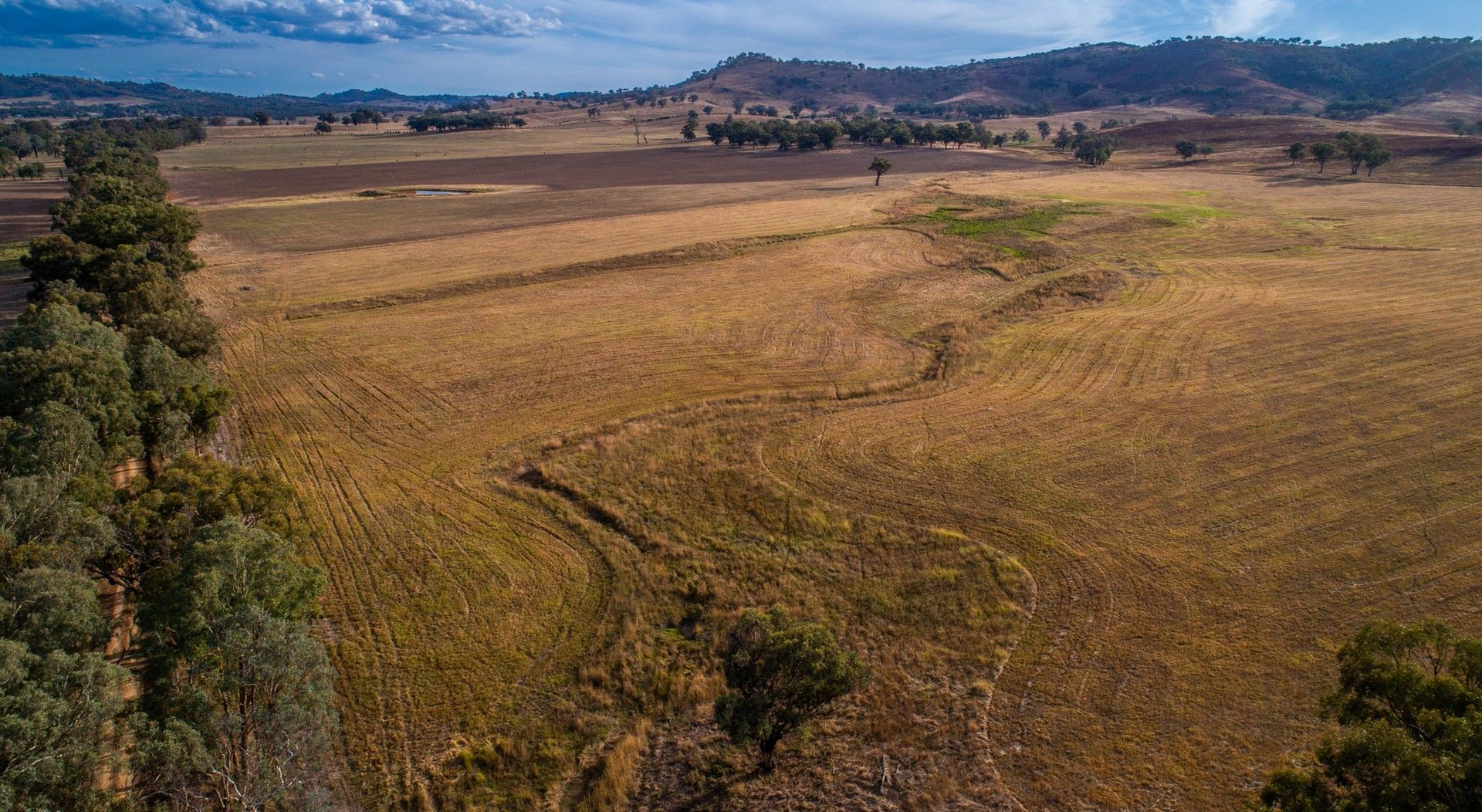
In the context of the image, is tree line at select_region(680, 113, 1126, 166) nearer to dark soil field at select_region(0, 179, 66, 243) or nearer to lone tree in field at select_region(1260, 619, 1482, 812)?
dark soil field at select_region(0, 179, 66, 243)

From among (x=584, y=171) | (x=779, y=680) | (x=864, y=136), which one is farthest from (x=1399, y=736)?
(x=864, y=136)

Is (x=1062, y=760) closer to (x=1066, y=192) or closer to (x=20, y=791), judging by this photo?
(x=20, y=791)

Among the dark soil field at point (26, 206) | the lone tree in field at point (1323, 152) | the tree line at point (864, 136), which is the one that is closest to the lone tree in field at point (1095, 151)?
the tree line at point (864, 136)

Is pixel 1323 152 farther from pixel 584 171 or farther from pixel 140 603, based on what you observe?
pixel 140 603

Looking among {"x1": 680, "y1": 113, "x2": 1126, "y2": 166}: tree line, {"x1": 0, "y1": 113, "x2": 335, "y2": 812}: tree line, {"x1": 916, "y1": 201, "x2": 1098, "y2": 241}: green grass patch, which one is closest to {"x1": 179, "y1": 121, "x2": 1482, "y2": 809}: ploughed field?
{"x1": 0, "y1": 113, "x2": 335, "y2": 812}: tree line

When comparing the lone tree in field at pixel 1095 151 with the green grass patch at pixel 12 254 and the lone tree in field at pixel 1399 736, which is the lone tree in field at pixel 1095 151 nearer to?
the lone tree in field at pixel 1399 736

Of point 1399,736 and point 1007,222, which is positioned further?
point 1007,222
